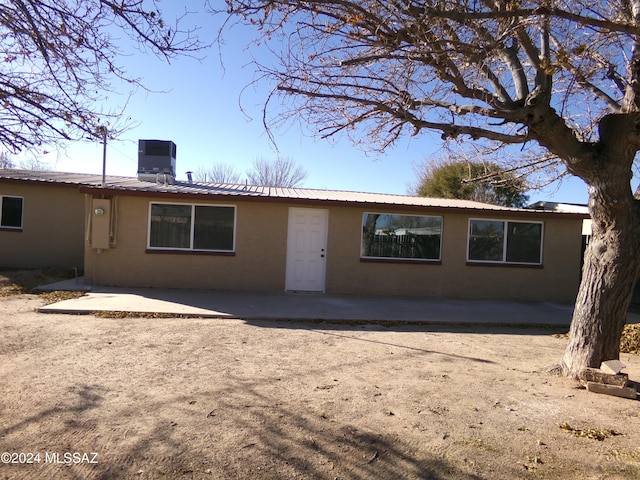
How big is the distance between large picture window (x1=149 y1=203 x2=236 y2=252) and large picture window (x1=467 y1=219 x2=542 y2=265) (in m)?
6.33

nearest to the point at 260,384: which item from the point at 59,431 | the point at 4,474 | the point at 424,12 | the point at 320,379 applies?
the point at 320,379

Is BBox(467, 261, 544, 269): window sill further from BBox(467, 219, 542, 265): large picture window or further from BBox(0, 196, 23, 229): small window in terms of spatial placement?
BBox(0, 196, 23, 229): small window

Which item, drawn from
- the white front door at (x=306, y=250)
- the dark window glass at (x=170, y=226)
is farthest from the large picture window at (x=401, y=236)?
the dark window glass at (x=170, y=226)

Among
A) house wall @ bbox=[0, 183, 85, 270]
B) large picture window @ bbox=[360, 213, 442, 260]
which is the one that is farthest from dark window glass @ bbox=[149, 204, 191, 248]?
large picture window @ bbox=[360, 213, 442, 260]

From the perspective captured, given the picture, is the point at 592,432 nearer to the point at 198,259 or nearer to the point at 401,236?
the point at 401,236

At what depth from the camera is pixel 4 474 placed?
290 cm

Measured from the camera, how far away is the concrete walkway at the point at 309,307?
8422 millimetres

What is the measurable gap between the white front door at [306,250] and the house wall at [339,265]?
18cm

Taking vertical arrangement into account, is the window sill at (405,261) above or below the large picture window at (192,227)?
below

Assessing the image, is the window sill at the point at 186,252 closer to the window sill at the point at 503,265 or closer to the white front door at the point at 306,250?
the white front door at the point at 306,250

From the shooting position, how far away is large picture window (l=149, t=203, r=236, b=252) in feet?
36.4

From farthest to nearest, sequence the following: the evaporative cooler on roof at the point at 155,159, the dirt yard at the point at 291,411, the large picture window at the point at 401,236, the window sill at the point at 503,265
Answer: the evaporative cooler on roof at the point at 155,159, the window sill at the point at 503,265, the large picture window at the point at 401,236, the dirt yard at the point at 291,411

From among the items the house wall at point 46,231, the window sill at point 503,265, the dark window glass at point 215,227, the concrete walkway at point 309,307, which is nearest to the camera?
the concrete walkway at point 309,307

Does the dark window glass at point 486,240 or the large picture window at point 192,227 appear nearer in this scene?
the large picture window at point 192,227
